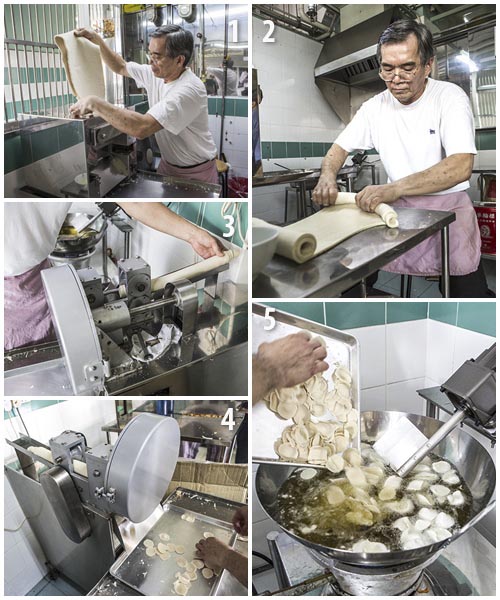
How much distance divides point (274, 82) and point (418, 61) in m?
0.31

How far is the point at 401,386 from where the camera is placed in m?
1.37

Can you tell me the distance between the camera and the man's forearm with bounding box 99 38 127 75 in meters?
0.99

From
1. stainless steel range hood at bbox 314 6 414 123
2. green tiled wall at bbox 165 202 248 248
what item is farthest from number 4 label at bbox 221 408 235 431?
stainless steel range hood at bbox 314 6 414 123

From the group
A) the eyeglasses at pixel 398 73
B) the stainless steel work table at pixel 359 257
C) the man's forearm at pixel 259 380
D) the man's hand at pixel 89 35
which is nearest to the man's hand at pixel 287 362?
the man's forearm at pixel 259 380

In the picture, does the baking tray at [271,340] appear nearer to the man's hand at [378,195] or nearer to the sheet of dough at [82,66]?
the man's hand at [378,195]

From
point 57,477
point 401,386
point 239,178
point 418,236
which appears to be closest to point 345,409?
point 401,386

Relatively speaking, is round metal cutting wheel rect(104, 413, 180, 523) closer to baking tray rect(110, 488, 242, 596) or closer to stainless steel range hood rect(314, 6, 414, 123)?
baking tray rect(110, 488, 242, 596)

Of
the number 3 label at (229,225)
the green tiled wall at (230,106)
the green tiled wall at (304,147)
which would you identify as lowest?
the number 3 label at (229,225)

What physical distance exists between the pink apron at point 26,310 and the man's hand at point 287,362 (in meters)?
0.52

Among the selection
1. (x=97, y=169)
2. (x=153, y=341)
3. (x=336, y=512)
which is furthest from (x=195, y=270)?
(x=336, y=512)

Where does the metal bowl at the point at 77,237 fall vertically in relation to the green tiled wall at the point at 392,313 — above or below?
above

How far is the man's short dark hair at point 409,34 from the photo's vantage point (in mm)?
988

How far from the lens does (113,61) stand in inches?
39.0

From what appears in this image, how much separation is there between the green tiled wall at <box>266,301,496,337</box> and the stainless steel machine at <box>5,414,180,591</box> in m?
0.45
